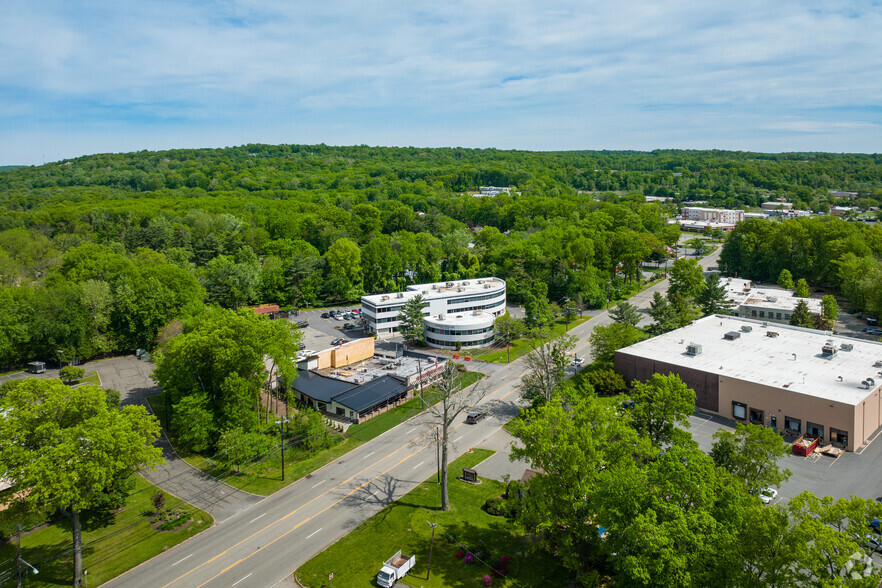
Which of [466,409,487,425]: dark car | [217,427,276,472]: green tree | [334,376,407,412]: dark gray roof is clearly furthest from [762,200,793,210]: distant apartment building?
[217,427,276,472]: green tree

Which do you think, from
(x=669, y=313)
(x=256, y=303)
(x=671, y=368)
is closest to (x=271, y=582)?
(x=671, y=368)

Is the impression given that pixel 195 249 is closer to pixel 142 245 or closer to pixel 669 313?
pixel 142 245

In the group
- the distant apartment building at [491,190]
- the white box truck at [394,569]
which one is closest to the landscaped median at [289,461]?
the white box truck at [394,569]

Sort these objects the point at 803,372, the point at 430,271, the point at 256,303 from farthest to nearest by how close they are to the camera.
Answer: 1. the point at 430,271
2. the point at 256,303
3. the point at 803,372

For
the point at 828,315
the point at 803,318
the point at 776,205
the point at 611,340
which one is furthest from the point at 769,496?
the point at 776,205

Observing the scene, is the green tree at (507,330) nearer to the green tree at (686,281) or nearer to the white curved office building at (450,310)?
the white curved office building at (450,310)

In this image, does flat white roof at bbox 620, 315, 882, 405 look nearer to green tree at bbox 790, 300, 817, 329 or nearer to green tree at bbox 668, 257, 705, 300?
green tree at bbox 790, 300, 817, 329
